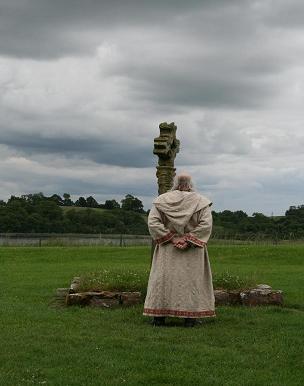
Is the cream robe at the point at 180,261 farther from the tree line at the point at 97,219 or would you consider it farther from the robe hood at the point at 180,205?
the tree line at the point at 97,219

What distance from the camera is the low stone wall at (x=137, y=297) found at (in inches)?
483

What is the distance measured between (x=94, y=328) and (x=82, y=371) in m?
2.50

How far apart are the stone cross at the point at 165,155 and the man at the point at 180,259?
92.8 inches

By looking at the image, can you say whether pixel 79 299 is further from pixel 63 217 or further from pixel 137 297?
pixel 63 217

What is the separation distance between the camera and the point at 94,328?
10117mm

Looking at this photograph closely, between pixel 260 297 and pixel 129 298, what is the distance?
91.8 inches

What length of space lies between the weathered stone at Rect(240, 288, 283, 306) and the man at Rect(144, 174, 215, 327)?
7.15 feet

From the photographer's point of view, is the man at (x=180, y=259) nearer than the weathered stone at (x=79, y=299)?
Yes

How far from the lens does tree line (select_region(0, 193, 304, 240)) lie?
172 feet

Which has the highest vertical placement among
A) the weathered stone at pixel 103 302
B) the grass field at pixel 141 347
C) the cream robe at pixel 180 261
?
the cream robe at pixel 180 261

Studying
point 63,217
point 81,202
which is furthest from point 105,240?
point 81,202

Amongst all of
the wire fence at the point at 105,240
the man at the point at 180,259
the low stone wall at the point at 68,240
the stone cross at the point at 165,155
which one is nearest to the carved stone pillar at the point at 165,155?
the stone cross at the point at 165,155

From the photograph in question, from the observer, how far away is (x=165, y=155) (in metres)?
13.3

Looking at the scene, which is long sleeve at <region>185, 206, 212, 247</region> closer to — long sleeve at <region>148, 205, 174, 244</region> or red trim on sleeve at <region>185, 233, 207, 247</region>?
red trim on sleeve at <region>185, 233, 207, 247</region>
